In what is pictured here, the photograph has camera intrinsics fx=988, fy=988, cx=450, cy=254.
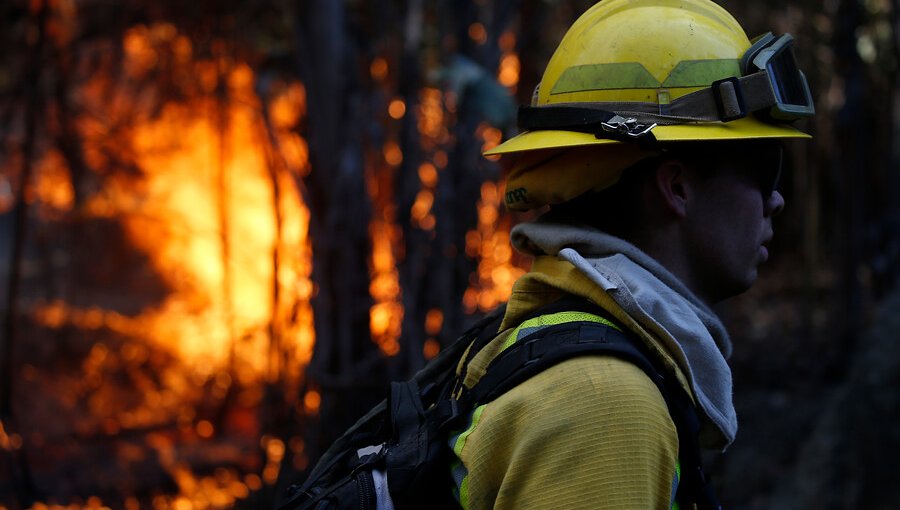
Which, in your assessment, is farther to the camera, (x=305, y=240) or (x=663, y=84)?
(x=305, y=240)

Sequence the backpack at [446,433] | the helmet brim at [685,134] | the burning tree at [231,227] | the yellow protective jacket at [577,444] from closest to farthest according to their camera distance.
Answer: the yellow protective jacket at [577,444] < the backpack at [446,433] < the helmet brim at [685,134] < the burning tree at [231,227]

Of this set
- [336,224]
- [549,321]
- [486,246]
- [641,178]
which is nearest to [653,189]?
[641,178]

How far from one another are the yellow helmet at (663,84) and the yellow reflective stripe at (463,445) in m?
0.53

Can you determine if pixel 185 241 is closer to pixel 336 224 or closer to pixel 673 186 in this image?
pixel 336 224

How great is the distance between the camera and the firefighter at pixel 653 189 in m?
1.69

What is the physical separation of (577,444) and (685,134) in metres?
0.63

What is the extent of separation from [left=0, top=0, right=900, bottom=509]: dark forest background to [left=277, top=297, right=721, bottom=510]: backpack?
250 centimetres

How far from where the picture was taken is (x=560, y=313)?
5.68ft

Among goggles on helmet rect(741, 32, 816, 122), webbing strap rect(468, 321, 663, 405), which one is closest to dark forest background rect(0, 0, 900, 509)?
goggles on helmet rect(741, 32, 816, 122)

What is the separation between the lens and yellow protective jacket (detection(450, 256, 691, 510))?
58.4 inches

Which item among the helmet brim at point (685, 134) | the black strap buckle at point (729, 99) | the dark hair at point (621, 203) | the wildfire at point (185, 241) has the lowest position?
the wildfire at point (185, 241)

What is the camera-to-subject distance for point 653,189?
1.86 metres

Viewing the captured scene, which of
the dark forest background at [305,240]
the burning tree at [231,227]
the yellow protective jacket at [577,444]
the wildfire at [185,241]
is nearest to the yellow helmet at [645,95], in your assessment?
the yellow protective jacket at [577,444]

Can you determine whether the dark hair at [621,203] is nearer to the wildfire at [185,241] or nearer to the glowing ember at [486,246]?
the glowing ember at [486,246]
